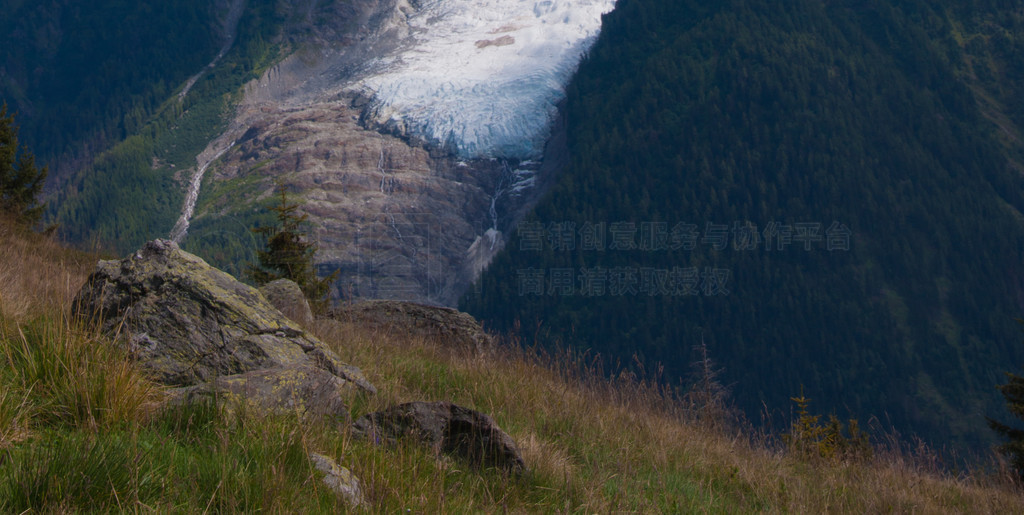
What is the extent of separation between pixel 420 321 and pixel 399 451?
7156mm

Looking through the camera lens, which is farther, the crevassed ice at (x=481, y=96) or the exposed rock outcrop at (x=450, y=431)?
the crevassed ice at (x=481, y=96)

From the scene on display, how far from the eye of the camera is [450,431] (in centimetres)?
429

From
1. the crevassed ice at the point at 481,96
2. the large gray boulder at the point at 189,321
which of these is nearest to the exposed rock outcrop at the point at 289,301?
the large gray boulder at the point at 189,321

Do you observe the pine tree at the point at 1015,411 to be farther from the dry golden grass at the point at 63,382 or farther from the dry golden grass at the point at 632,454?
the dry golden grass at the point at 63,382

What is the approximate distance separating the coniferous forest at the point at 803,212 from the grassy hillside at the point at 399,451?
88268mm

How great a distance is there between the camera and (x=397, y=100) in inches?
7293

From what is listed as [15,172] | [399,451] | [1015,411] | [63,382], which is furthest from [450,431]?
[15,172]

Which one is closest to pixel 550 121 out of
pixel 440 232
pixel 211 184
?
pixel 440 232

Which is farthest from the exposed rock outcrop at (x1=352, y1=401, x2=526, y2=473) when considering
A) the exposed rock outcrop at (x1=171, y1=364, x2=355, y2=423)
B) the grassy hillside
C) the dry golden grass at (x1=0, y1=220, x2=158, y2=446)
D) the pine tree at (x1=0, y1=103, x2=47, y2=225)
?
the pine tree at (x1=0, y1=103, x2=47, y2=225)

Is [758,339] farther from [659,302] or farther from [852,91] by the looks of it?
[852,91]

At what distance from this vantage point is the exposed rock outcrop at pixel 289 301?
7867 mm

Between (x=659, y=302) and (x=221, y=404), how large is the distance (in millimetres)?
130438

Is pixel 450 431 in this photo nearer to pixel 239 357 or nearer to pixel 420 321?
pixel 239 357

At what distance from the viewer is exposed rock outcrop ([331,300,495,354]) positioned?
970cm
